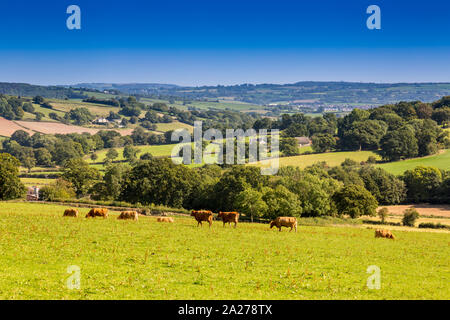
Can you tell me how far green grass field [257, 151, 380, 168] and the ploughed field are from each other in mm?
98489

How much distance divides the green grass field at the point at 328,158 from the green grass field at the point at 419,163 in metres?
10.1

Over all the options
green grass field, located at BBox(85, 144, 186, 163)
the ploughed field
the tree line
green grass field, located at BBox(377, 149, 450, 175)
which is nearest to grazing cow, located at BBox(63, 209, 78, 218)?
the ploughed field

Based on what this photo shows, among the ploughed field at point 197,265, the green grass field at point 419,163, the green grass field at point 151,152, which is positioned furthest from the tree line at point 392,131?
the ploughed field at point 197,265

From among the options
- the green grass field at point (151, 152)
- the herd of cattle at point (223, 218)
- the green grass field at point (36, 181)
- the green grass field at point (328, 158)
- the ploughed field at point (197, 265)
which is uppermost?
the ploughed field at point (197, 265)

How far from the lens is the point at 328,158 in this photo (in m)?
137

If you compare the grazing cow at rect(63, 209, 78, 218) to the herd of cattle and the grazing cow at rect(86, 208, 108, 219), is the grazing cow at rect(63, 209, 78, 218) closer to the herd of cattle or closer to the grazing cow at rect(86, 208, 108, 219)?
the herd of cattle

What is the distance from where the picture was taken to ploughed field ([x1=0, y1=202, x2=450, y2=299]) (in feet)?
52.0

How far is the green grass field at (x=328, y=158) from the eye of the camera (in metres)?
130

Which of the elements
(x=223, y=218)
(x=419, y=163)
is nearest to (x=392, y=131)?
(x=419, y=163)

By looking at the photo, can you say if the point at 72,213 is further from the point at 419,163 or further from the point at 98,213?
the point at 419,163

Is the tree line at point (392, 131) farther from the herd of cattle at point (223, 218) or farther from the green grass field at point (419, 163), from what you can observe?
the herd of cattle at point (223, 218)

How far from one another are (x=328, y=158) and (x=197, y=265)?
122 m
